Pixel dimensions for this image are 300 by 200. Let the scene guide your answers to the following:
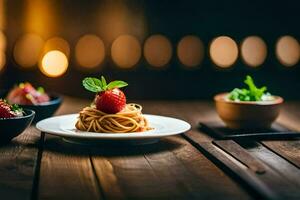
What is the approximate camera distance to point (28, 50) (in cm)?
405

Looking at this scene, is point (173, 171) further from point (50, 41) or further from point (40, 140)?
point (50, 41)

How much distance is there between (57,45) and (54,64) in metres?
0.12

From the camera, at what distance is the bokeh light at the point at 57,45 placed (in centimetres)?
402

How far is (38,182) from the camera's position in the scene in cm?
144

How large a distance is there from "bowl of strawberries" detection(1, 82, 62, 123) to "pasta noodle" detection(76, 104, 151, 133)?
36 cm

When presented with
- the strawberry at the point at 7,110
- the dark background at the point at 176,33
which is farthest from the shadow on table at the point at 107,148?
the dark background at the point at 176,33

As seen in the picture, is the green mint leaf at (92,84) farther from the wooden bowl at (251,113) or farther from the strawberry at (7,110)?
the wooden bowl at (251,113)

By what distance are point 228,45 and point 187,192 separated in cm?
276

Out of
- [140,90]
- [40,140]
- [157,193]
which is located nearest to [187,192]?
[157,193]

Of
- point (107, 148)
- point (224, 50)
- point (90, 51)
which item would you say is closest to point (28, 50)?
point (90, 51)

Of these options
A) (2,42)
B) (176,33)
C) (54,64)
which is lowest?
(54,64)

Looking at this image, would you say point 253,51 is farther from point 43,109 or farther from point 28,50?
point 43,109

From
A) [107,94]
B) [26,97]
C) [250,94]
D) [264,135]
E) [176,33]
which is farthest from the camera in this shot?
[176,33]

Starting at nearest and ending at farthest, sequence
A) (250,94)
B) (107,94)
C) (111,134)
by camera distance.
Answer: (111,134) < (107,94) < (250,94)
